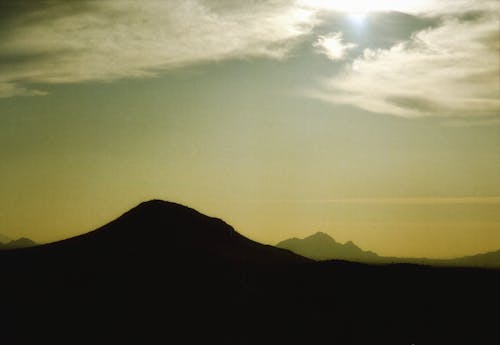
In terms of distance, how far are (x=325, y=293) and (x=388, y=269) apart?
5502mm

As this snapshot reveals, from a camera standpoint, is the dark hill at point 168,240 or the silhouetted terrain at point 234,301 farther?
the dark hill at point 168,240

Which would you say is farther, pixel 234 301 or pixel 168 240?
pixel 168 240

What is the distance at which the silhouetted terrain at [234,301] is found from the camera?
1208 inches

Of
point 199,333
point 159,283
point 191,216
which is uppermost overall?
point 191,216

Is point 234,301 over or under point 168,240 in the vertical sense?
under

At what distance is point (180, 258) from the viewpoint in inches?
1705

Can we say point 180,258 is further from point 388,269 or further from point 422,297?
point 422,297

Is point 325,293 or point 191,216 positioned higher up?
point 191,216

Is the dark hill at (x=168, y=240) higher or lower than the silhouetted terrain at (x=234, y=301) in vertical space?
higher

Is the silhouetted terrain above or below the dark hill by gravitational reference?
below

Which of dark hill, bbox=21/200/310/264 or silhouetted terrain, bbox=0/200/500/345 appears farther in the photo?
dark hill, bbox=21/200/310/264

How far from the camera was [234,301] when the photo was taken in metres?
34.8

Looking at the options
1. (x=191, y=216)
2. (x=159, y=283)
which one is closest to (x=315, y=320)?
(x=159, y=283)

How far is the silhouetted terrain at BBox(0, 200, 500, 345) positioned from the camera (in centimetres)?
3069
